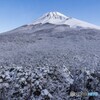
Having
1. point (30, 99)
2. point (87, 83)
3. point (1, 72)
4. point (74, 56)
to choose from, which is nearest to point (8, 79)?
point (1, 72)

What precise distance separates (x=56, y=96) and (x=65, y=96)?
1.10 ft

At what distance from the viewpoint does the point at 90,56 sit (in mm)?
11656

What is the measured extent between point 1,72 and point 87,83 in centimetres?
365

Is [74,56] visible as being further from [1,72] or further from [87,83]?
[1,72]

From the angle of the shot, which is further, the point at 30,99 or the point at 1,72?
the point at 1,72

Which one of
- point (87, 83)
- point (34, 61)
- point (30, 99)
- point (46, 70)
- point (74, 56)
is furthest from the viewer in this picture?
point (74, 56)

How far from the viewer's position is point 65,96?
24.2ft

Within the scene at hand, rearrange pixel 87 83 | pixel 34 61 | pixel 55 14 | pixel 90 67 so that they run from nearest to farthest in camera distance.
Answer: pixel 87 83, pixel 90 67, pixel 34 61, pixel 55 14

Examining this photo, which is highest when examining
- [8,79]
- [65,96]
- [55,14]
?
[55,14]

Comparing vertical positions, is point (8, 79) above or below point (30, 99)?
above

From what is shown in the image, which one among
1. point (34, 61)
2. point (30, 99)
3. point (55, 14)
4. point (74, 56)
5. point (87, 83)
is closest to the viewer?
point (30, 99)

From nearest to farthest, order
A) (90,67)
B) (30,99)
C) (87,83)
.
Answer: (30,99), (87,83), (90,67)

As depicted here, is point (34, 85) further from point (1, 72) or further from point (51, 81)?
point (1, 72)

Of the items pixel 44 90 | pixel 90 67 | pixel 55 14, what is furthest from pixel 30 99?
pixel 55 14
